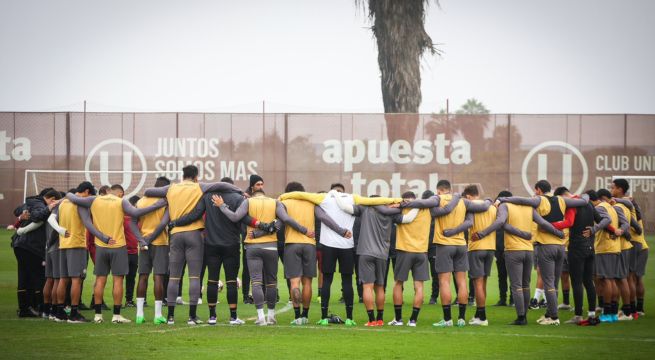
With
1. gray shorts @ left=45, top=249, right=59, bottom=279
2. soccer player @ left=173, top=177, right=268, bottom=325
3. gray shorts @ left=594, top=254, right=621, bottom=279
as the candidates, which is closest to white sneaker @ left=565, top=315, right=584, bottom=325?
gray shorts @ left=594, top=254, right=621, bottom=279

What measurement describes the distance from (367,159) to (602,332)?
81.3 feet

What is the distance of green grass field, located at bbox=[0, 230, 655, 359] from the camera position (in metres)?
12.8

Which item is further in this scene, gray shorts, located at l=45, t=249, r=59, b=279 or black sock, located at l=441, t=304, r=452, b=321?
gray shorts, located at l=45, t=249, r=59, b=279

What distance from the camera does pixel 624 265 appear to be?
16938 mm

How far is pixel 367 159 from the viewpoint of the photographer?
39.7 m

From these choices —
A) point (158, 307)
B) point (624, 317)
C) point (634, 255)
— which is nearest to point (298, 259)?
point (158, 307)

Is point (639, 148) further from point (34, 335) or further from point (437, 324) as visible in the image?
point (34, 335)

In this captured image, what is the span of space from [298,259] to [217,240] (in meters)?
1.32

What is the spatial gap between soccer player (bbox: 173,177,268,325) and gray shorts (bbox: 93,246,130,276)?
1.04 meters

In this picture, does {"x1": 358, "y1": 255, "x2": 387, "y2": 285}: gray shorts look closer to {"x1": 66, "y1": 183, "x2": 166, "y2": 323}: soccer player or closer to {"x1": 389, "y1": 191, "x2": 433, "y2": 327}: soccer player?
{"x1": 389, "y1": 191, "x2": 433, "y2": 327}: soccer player

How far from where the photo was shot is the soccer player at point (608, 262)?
16703 millimetres

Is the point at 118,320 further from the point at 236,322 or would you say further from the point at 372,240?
the point at 372,240

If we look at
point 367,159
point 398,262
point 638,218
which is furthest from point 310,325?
point 367,159

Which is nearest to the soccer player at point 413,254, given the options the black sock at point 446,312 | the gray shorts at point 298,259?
the black sock at point 446,312
